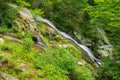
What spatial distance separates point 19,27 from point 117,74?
238 inches

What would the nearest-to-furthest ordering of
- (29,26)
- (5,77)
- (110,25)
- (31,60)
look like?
(5,77)
(31,60)
(110,25)
(29,26)

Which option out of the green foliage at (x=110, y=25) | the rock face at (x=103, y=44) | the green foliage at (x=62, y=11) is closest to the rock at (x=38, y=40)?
the green foliage at (x=110, y=25)

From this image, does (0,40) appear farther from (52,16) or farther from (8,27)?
(52,16)

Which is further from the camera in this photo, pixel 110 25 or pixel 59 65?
pixel 110 25

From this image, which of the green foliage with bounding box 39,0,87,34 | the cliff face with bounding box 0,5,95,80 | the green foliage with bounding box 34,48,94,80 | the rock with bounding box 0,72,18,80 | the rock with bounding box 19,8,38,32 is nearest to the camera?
the rock with bounding box 0,72,18,80

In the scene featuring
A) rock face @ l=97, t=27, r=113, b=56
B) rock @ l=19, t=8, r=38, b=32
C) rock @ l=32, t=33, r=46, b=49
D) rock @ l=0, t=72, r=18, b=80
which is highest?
rock @ l=0, t=72, r=18, b=80

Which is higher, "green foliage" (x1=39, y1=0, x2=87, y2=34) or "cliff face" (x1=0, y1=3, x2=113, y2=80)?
"cliff face" (x1=0, y1=3, x2=113, y2=80)

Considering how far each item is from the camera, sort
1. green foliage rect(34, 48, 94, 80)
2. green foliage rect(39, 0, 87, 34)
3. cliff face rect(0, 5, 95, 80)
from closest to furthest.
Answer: cliff face rect(0, 5, 95, 80)
green foliage rect(34, 48, 94, 80)
green foliage rect(39, 0, 87, 34)

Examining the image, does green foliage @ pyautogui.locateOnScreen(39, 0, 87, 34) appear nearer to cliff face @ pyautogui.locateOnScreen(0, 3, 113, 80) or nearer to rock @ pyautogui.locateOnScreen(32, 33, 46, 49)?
A: rock @ pyautogui.locateOnScreen(32, 33, 46, 49)

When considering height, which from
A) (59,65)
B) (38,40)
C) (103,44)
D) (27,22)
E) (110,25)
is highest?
(110,25)

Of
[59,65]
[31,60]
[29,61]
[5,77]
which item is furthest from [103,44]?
[5,77]

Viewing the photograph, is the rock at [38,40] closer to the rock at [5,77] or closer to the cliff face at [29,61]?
the cliff face at [29,61]

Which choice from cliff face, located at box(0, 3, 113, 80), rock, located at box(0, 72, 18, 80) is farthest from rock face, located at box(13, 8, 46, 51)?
rock, located at box(0, 72, 18, 80)

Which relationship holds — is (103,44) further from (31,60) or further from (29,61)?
(29,61)
